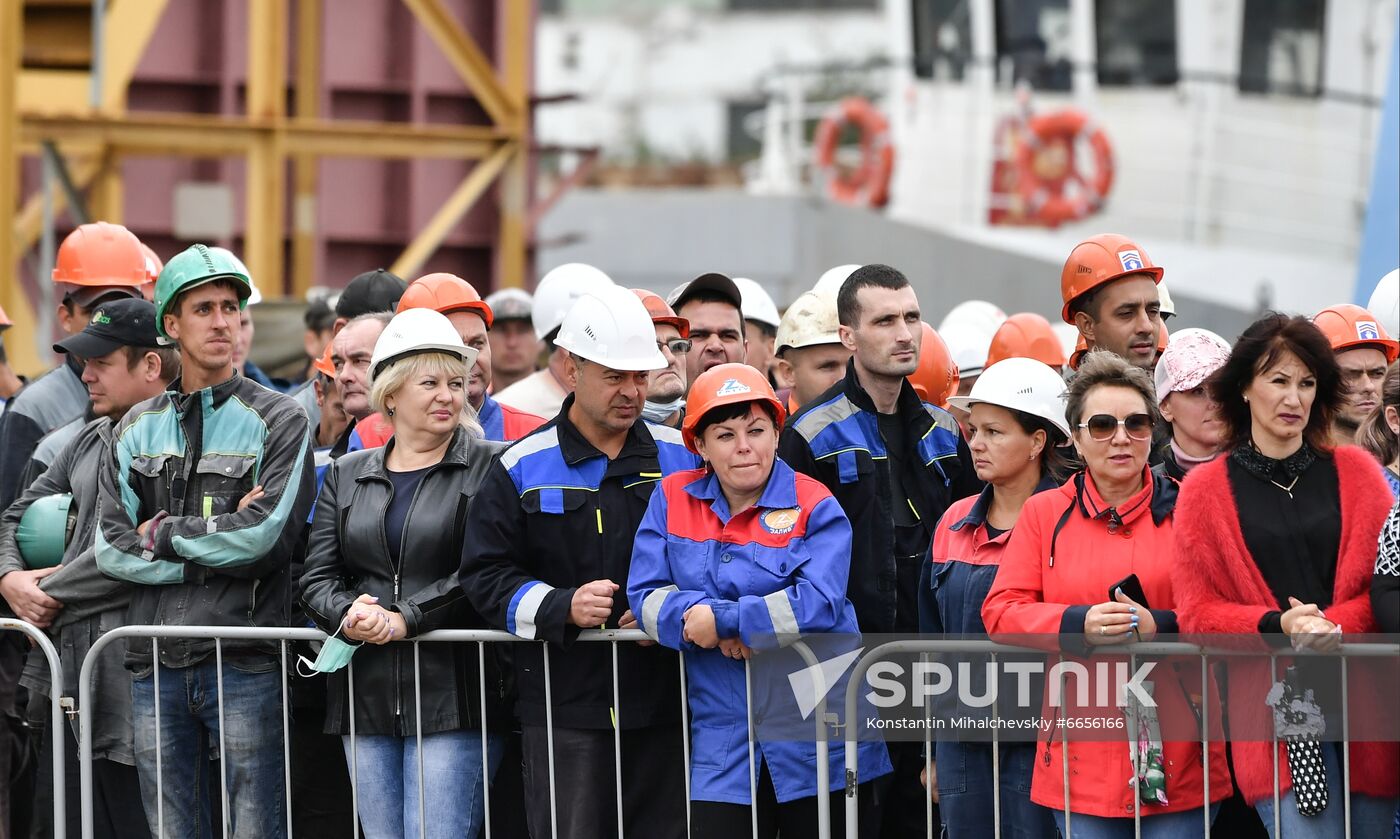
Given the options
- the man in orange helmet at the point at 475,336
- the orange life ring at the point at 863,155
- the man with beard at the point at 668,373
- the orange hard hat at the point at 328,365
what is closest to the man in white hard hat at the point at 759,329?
the man with beard at the point at 668,373

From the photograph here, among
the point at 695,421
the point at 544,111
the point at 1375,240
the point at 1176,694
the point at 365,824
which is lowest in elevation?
the point at 365,824

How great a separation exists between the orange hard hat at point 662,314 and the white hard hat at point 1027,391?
1.31m

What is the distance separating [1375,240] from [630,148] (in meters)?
26.8

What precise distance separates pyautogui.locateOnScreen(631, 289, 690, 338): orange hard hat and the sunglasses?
180 centimetres

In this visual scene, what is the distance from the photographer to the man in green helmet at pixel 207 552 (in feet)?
18.0

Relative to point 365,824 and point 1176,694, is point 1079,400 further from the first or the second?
point 365,824

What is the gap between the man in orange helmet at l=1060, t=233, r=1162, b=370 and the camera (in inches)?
245

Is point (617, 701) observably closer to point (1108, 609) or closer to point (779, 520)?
point (779, 520)

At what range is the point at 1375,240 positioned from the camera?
9.15m

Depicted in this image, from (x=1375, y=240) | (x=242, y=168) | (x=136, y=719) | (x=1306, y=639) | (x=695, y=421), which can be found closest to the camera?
(x=1306, y=639)

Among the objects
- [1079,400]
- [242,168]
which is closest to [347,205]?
[242,168]

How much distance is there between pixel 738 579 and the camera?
5008 mm

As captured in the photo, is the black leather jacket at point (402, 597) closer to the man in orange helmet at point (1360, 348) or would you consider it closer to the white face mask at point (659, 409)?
the white face mask at point (659, 409)

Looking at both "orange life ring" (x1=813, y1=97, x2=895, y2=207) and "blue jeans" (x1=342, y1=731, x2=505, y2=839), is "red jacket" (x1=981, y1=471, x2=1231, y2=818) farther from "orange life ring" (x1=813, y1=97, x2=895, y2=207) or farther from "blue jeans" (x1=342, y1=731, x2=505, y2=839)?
"orange life ring" (x1=813, y1=97, x2=895, y2=207)
